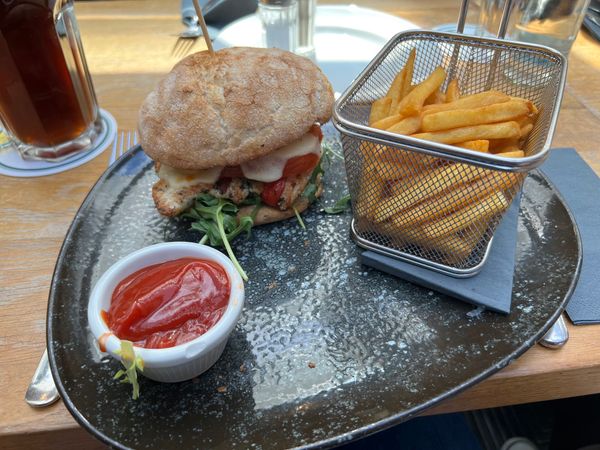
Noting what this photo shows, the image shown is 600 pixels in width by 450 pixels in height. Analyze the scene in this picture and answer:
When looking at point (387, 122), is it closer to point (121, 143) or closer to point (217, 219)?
point (217, 219)

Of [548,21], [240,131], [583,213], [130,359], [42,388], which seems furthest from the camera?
[548,21]

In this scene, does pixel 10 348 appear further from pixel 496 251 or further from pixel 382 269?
pixel 496 251

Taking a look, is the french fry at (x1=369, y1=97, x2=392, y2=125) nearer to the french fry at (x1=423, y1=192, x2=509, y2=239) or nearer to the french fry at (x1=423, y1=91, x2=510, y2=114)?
the french fry at (x1=423, y1=91, x2=510, y2=114)

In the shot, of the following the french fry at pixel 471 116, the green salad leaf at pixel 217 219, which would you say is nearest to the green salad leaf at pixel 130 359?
the green salad leaf at pixel 217 219

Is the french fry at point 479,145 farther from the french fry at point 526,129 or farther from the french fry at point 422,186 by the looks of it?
the french fry at point 526,129

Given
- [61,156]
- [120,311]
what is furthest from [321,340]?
[61,156]

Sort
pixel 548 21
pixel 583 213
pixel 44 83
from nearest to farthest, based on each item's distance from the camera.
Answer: pixel 583 213, pixel 44 83, pixel 548 21

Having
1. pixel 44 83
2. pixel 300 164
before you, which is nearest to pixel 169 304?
pixel 300 164
